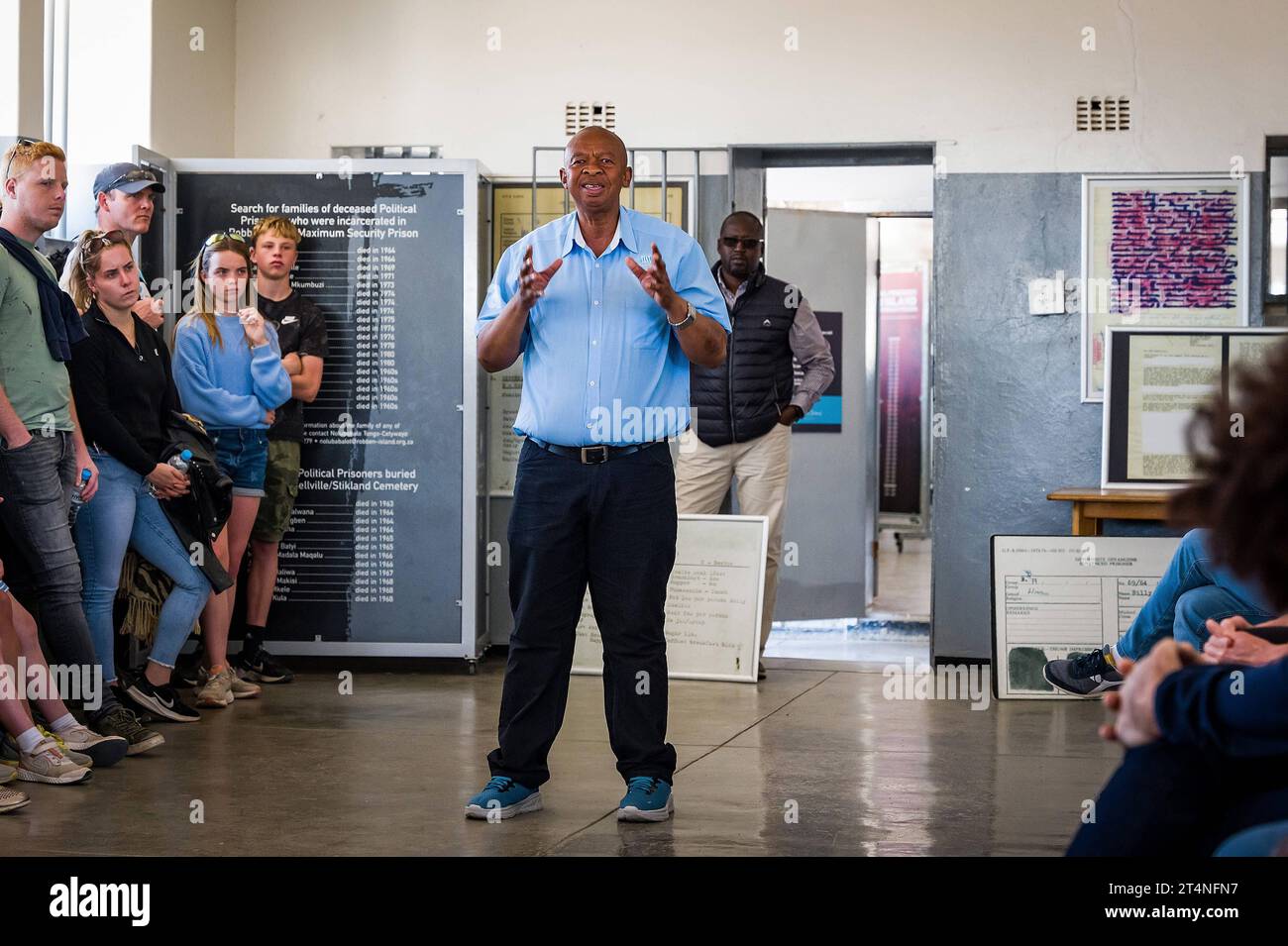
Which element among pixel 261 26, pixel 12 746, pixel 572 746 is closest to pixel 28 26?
pixel 261 26

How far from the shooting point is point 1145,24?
21.5ft

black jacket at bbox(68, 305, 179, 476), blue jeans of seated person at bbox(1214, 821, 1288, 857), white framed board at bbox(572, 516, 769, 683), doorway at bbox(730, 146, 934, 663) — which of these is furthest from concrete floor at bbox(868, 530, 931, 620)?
blue jeans of seated person at bbox(1214, 821, 1288, 857)

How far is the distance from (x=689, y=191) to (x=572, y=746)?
10.0ft

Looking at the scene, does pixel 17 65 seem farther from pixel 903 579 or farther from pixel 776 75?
pixel 903 579

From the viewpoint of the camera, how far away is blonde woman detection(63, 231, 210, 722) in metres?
4.70

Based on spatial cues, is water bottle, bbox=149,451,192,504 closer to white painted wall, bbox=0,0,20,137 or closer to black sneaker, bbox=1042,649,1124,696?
white painted wall, bbox=0,0,20,137

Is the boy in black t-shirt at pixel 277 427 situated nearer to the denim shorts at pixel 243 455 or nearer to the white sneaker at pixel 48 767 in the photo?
the denim shorts at pixel 243 455

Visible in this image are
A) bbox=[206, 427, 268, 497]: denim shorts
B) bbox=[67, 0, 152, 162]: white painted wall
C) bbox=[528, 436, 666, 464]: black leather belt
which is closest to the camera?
bbox=[528, 436, 666, 464]: black leather belt

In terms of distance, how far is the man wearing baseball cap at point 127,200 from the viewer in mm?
5191

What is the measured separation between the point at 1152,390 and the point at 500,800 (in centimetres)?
380

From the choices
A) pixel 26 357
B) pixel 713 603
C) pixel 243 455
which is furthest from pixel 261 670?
pixel 26 357

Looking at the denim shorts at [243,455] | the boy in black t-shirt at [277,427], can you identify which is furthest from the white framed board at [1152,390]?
the denim shorts at [243,455]

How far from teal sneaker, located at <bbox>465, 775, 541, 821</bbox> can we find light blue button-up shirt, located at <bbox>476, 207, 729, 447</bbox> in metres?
0.89

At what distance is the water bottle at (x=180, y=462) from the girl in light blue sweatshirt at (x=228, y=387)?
50 cm
